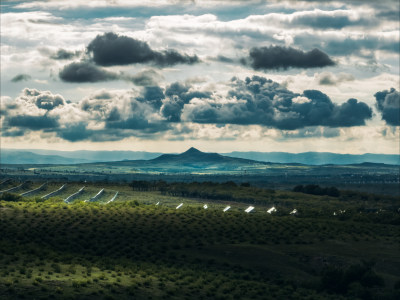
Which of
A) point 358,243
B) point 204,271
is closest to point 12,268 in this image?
point 204,271

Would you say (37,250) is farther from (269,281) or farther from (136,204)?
(136,204)

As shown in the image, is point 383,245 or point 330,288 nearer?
point 330,288

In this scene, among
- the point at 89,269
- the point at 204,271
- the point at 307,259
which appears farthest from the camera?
the point at 307,259

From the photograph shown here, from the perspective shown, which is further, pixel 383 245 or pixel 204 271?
pixel 383 245

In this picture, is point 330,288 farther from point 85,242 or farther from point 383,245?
point 85,242

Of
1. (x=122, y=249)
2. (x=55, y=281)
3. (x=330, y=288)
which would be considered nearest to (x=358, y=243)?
(x=330, y=288)

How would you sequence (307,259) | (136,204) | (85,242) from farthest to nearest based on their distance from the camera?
(136,204)
(85,242)
(307,259)
